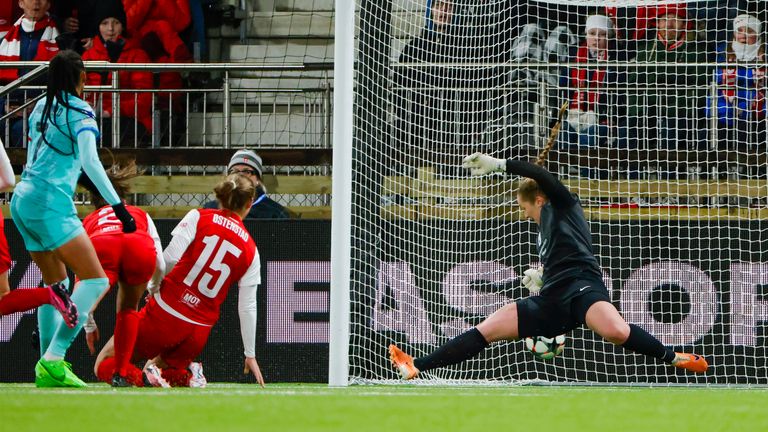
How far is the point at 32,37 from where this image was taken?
39.0 ft

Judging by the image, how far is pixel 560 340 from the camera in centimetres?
820

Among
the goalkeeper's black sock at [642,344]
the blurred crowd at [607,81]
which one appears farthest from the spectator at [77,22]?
the goalkeeper's black sock at [642,344]

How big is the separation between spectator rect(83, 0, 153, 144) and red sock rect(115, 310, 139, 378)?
4.33 m

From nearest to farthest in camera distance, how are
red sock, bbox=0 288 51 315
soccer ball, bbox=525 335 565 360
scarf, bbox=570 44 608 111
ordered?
red sock, bbox=0 288 51 315 → soccer ball, bbox=525 335 565 360 → scarf, bbox=570 44 608 111

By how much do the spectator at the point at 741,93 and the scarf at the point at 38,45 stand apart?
20.6 feet

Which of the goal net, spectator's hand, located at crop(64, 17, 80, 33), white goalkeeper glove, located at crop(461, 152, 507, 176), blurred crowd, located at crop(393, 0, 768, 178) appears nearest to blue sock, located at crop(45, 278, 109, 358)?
the goal net

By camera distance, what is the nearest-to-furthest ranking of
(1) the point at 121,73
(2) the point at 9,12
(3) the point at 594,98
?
(3) the point at 594,98 < (1) the point at 121,73 < (2) the point at 9,12

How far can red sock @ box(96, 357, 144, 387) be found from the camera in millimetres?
6875

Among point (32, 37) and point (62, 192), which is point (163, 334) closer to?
point (62, 192)

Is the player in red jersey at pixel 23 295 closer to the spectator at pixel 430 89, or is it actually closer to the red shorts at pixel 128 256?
the red shorts at pixel 128 256

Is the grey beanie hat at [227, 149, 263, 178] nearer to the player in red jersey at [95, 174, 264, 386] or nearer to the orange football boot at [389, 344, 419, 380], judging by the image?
the player in red jersey at [95, 174, 264, 386]

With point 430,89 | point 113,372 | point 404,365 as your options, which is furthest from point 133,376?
point 430,89

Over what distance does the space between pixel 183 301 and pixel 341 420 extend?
3336mm

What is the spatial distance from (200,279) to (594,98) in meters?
4.20
